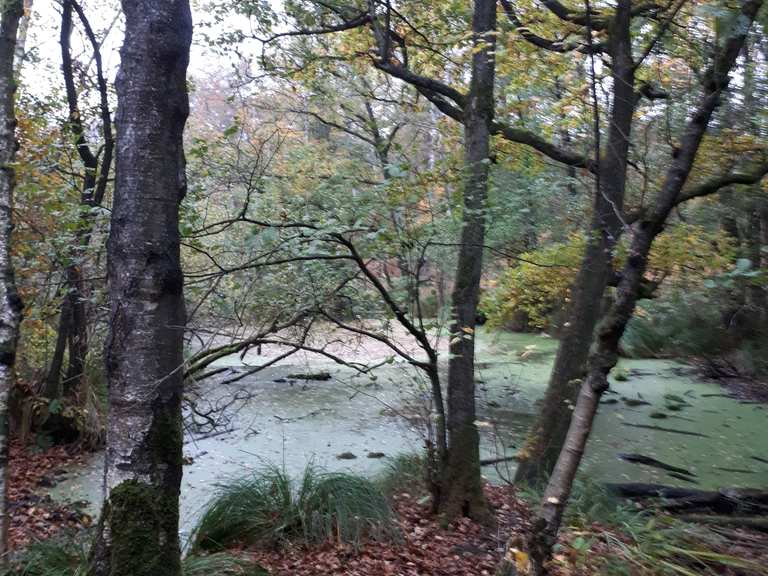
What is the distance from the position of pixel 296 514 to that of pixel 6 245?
2.90 m

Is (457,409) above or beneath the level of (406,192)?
beneath

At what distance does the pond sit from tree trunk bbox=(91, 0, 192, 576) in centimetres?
232

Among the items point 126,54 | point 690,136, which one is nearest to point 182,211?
point 126,54

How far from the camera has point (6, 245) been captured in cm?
446

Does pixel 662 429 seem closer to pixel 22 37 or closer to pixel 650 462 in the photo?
pixel 650 462

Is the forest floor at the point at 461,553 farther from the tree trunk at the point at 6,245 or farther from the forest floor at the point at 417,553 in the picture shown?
the tree trunk at the point at 6,245

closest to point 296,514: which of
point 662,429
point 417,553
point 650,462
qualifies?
point 417,553

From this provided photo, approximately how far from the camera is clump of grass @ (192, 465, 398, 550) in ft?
15.9

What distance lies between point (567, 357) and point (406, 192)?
3084 mm

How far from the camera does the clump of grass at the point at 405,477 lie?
20.2 ft

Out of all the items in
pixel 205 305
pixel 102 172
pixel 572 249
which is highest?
pixel 102 172

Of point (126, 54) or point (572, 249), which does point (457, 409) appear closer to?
point (572, 249)

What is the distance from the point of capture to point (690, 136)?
280cm

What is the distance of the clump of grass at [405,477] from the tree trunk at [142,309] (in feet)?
11.5
